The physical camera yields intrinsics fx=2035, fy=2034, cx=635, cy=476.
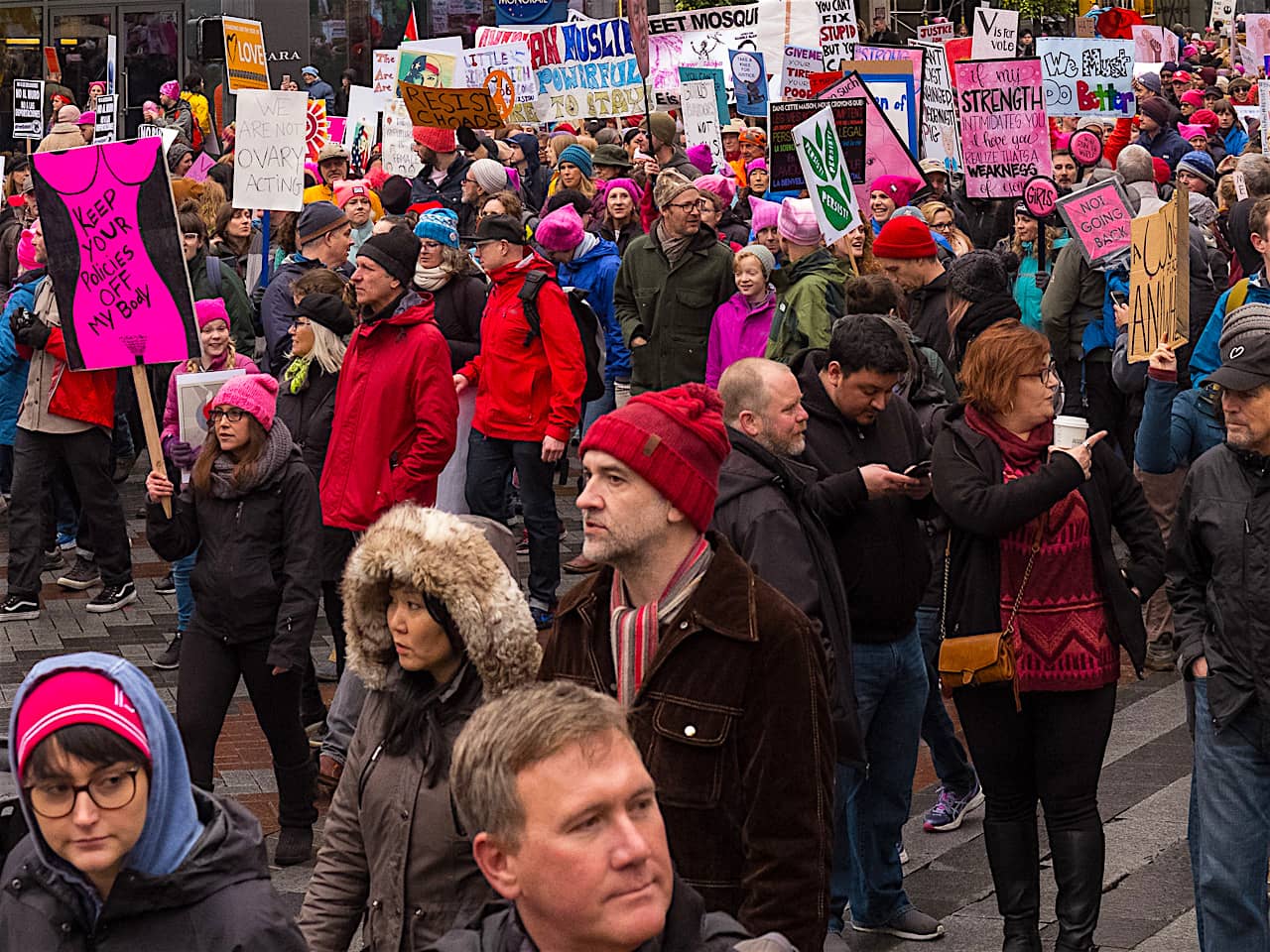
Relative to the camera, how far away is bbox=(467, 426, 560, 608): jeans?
10.2 metres

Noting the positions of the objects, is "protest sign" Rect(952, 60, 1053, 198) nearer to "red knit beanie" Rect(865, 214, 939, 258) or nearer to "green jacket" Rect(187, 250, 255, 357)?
"red knit beanie" Rect(865, 214, 939, 258)

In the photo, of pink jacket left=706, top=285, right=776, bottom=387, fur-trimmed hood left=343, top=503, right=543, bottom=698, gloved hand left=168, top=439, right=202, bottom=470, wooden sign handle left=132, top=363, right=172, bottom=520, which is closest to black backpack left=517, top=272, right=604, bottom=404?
pink jacket left=706, top=285, right=776, bottom=387

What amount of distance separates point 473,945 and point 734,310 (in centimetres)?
787

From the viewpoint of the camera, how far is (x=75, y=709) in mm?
3137

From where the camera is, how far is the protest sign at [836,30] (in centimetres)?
1895

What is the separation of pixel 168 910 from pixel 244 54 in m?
15.4

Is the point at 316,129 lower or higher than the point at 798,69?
lower

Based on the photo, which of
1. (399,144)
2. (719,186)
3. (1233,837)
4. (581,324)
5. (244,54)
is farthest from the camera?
(399,144)

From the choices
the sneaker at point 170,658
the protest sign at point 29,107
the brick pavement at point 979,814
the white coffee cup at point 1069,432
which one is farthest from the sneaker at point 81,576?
the protest sign at point 29,107

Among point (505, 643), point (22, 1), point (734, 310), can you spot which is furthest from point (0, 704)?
point (22, 1)

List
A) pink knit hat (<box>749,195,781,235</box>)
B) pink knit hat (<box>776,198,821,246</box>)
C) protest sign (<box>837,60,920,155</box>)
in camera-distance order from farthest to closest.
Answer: protest sign (<box>837,60,920,155</box>), pink knit hat (<box>749,195,781,235</box>), pink knit hat (<box>776,198,821,246</box>)

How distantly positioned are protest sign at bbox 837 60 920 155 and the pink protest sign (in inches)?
328

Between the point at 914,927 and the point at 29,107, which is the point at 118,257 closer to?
the point at 914,927

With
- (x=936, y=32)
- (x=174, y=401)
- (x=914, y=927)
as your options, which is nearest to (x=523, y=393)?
(x=174, y=401)
